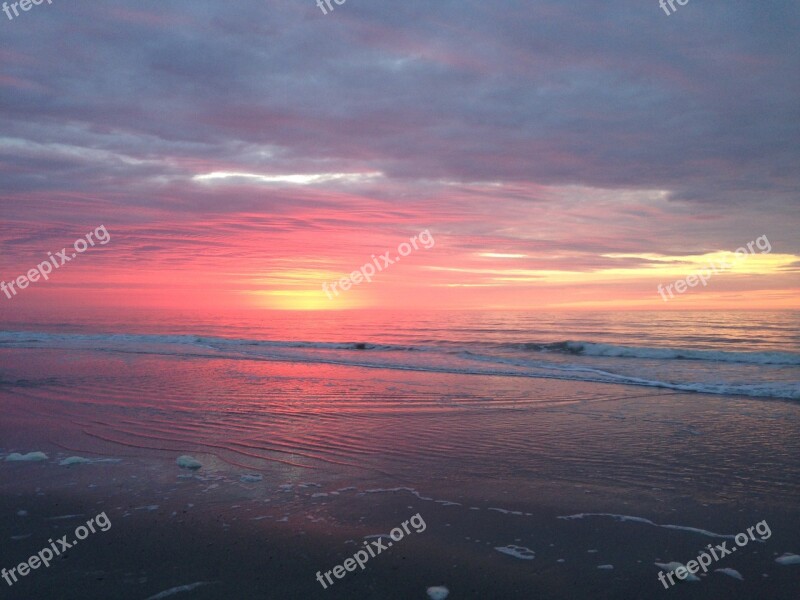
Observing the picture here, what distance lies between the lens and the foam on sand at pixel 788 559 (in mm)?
4934

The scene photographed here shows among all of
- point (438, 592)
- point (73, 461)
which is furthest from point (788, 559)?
point (73, 461)

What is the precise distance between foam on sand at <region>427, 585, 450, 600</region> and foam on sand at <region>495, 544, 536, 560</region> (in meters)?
0.87

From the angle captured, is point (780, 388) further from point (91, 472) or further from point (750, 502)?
point (91, 472)

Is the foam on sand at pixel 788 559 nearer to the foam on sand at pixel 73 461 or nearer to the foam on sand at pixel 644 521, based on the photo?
the foam on sand at pixel 644 521

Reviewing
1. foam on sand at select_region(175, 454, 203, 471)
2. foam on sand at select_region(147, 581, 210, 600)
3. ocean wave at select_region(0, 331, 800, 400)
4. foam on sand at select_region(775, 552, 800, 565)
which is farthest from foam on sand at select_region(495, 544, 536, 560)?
ocean wave at select_region(0, 331, 800, 400)

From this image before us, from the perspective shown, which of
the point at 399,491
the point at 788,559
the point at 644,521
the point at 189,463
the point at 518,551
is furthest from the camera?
the point at 189,463

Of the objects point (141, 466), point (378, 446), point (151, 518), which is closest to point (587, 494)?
point (378, 446)

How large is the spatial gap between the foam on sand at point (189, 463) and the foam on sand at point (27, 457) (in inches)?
78.0

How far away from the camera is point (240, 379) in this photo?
16969mm

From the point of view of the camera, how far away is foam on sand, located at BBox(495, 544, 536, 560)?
504 centimetres

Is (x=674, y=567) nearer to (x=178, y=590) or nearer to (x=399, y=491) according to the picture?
(x=399, y=491)

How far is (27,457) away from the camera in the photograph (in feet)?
26.1

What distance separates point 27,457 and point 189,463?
7.76 ft

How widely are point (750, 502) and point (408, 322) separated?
41.3 meters
